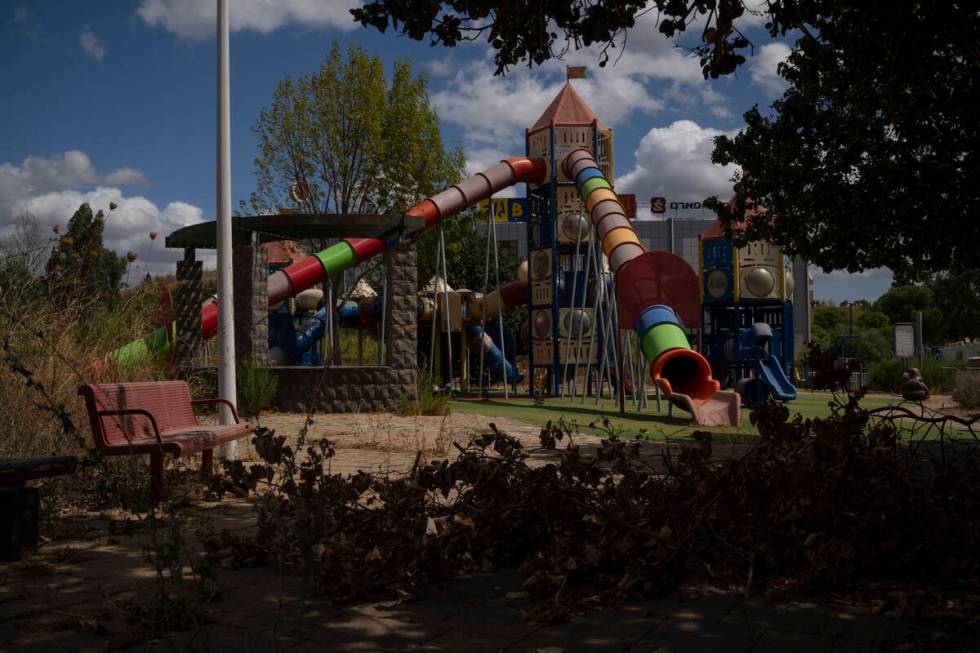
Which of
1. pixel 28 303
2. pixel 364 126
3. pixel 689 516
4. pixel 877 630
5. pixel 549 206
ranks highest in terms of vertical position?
pixel 364 126

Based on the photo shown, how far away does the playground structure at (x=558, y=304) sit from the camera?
50.3ft

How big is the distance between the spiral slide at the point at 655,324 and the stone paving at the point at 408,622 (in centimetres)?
1080

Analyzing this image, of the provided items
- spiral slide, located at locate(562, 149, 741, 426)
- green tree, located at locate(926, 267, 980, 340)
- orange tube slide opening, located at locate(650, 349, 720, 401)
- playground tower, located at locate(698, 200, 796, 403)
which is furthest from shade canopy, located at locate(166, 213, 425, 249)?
green tree, located at locate(926, 267, 980, 340)

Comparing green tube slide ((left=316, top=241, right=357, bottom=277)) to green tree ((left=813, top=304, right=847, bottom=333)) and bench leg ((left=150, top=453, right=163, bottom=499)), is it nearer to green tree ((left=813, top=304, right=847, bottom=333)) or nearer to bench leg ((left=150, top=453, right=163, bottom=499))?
bench leg ((left=150, top=453, right=163, bottom=499))

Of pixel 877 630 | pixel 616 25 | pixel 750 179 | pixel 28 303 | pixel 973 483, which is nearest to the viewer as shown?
pixel 877 630

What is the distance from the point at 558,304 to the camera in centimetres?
2294

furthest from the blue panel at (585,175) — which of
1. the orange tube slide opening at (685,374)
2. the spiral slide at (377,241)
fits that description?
the orange tube slide opening at (685,374)

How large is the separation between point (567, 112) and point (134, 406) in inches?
768

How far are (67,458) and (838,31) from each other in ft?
22.2

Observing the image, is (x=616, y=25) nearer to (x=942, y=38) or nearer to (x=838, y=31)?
(x=838, y=31)

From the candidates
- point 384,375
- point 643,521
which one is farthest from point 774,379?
point 643,521

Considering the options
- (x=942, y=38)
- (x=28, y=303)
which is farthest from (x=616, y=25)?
(x=28, y=303)

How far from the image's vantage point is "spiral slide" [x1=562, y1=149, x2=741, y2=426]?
1465 centimetres

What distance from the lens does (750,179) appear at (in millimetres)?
10719
